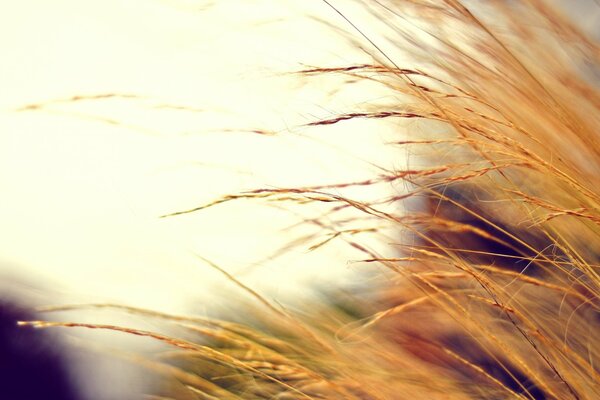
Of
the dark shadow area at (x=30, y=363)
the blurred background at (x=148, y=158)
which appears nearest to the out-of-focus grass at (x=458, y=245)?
the blurred background at (x=148, y=158)

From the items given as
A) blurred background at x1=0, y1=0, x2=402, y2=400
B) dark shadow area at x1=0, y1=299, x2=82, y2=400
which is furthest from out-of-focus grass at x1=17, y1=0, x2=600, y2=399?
dark shadow area at x1=0, y1=299, x2=82, y2=400

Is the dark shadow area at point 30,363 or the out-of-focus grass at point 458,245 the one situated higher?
the out-of-focus grass at point 458,245

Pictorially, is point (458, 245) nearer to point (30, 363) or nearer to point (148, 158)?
point (148, 158)

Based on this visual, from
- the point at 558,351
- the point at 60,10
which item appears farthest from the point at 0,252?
the point at 558,351

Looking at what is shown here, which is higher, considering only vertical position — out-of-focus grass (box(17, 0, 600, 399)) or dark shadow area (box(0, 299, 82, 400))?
out-of-focus grass (box(17, 0, 600, 399))

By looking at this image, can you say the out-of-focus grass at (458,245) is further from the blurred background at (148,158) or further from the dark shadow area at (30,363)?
the dark shadow area at (30,363)

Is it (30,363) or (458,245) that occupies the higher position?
(458,245)

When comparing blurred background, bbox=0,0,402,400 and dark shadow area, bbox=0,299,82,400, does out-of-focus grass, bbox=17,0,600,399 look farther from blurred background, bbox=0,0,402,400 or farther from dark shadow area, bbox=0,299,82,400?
dark shadow area, bbox=0,299,82,400

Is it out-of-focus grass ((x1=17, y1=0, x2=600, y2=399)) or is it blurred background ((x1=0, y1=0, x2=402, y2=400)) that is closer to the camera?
out-of-focus grass ((x1=17, y1=0, x2=600, y2=399))

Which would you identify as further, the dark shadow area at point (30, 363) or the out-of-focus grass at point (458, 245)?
the dark shadow area at point (30, 363)

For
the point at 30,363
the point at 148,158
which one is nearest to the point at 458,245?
the point at 148,158

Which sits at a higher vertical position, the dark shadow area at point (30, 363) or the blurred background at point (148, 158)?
the blurred background at point (148, 158)
